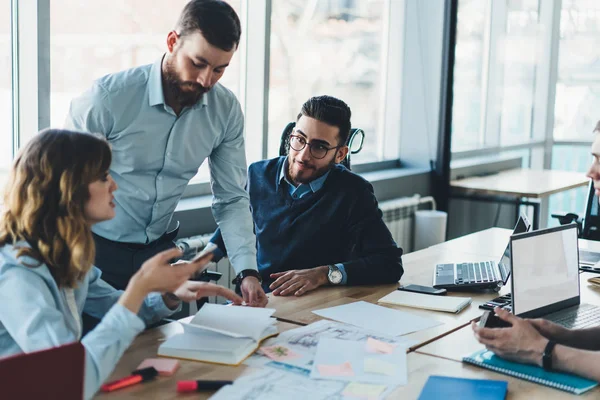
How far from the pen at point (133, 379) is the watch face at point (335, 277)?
3.10ft

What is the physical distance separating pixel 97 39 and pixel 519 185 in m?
2.90

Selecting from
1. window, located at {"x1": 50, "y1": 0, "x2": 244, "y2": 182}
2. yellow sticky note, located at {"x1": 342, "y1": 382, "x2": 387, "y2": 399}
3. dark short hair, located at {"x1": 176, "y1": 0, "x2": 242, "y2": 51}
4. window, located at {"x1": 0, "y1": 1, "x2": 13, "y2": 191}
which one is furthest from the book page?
window, located at {"x1": 50, "y1": 0, "x2": 244, "y2": 182}

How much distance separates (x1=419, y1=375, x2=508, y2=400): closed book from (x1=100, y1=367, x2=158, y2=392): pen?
58cm

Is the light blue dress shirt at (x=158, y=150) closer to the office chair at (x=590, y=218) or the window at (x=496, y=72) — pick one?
the office chair at (x=590, y=218)

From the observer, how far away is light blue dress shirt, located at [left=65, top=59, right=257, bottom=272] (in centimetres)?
232

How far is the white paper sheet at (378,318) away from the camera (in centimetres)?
203

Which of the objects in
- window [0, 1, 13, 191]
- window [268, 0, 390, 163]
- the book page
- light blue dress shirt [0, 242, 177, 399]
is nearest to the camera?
light blue dress shirt [0, 242, 177, 399]

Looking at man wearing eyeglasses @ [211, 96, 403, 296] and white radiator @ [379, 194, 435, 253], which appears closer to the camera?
man wearing eyeglasses @ [211, 96, 403, 296]

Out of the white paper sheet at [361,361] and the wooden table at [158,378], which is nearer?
the wooden table at [158,378]

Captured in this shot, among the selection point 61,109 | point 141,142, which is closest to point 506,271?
point 141,142

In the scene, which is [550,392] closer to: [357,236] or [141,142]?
[357,236]

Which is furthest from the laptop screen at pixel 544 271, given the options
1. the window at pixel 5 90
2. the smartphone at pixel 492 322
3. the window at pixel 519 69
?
the window at pixel 519 69

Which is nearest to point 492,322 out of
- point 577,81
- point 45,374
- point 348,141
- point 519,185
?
point 45,374

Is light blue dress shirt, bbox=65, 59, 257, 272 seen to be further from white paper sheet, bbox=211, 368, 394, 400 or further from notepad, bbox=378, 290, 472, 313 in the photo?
white paper sheet, bbox=211, 368, 394, 400
